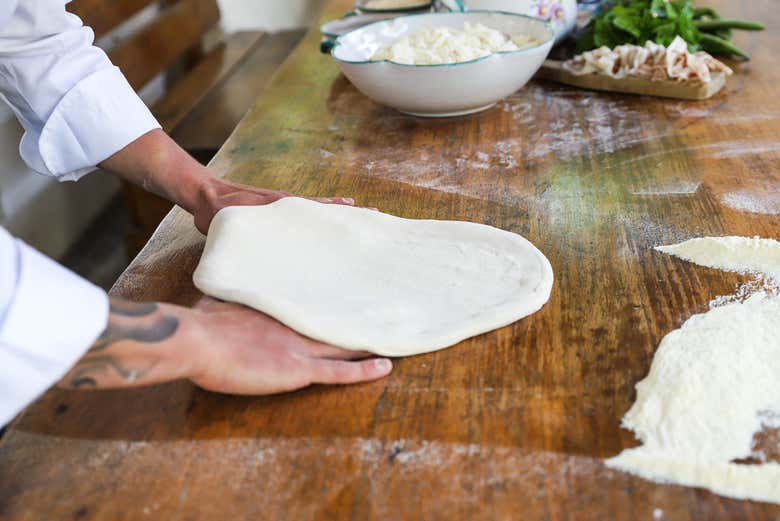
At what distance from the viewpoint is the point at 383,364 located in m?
0.90

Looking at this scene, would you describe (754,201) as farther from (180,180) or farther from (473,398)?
(180,180)

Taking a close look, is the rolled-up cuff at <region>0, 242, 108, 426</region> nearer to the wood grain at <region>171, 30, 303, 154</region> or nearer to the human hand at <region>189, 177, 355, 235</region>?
the human hand at <region>189, 177, 355, 235</region>

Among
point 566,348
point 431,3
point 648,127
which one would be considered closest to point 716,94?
point 648,127

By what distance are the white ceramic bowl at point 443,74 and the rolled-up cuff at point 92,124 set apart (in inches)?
18.2

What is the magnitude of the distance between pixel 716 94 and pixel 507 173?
0.63m

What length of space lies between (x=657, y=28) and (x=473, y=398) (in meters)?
1.27

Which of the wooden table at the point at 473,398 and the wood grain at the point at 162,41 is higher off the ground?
the wooden table at the point at 473,398

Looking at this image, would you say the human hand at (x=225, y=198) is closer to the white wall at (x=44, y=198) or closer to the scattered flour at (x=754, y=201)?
the scattered flour at (x=754, y=201)

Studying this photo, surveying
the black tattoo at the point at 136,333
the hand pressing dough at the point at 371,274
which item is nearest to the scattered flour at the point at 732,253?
the hand pressing dough at the point at 371,274

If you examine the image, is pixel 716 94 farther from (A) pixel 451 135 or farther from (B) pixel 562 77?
(A) pixel 451 135

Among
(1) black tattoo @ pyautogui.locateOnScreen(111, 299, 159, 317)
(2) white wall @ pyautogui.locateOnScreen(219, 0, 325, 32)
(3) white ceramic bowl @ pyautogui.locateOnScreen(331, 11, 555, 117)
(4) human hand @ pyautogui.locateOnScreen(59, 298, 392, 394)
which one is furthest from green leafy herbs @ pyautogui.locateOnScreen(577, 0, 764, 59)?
(2) white wall @ pyautogui.locateOnScreen(219, 0, 325, 32)

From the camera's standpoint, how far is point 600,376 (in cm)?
87

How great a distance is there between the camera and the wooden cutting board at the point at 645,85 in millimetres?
1637

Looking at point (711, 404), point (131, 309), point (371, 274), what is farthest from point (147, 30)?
point (711, 404)
